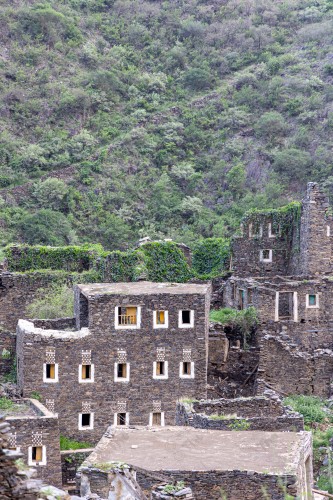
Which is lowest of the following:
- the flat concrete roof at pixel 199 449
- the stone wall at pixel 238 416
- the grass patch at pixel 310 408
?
the grass patch at pixel 310 408

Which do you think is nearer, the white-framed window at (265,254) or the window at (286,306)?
the window at (286,306)

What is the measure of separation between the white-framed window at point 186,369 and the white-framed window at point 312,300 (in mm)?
7260

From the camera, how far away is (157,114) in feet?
326

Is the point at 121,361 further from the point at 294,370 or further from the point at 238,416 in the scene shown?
the point at 238,416

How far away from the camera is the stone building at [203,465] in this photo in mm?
21328

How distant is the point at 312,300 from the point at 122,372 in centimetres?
944

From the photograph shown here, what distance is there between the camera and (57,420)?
38188mm

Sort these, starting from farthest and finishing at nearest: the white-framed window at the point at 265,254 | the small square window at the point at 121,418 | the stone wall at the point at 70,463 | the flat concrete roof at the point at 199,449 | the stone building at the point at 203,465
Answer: the white-framed window at the point at 265,254
the small square window at the point at 121,418
the stone wall at the point at 70,463
the flat concrete roof at the point at 199,449
the stone building at the point at 203,465

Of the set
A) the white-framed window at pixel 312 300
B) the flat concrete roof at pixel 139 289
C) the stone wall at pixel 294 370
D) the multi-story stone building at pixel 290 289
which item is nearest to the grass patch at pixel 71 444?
the flat concrete roof at pixel 139 289

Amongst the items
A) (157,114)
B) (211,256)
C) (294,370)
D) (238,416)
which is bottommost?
(294,370)

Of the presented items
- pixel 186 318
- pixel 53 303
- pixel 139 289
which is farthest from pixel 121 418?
pixel 53 303

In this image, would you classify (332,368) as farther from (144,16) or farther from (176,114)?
(144,16)

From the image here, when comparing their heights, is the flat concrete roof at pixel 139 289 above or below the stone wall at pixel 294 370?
above

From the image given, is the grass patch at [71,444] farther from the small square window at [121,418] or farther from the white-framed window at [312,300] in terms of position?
the white-framed window at [312,300]
